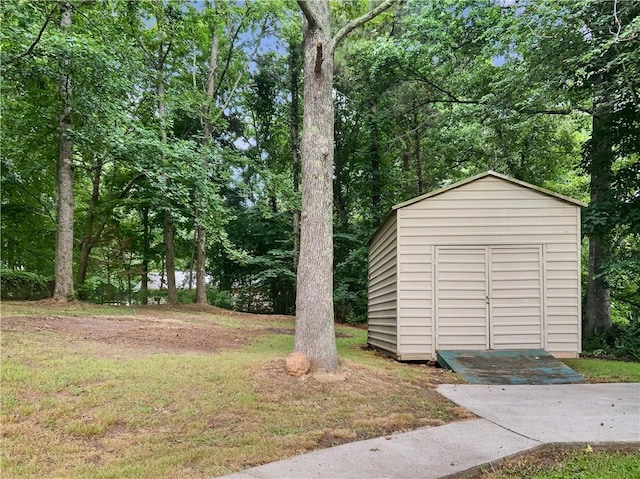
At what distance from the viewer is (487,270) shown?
697cm

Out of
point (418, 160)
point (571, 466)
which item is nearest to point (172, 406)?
point (571, 466)

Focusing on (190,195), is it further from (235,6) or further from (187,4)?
(235,6)

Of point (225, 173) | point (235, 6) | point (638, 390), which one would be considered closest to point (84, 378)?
point (638, 390)

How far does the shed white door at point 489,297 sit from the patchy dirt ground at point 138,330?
3687 millimetres

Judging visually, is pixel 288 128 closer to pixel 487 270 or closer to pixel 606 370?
pixel 487 270

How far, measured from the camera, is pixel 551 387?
526cm

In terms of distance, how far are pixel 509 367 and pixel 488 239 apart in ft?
6.68

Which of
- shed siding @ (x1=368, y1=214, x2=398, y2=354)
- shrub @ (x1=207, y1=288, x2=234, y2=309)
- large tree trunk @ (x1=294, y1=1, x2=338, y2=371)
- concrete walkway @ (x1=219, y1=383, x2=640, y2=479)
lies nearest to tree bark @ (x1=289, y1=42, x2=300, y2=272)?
shrub @ (x1=207, y1=288, x2=234, y2=309)

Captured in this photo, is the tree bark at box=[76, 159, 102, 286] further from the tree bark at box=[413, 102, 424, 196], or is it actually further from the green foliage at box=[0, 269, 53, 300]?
the tree bark at box=[413, 102, 424, 196]

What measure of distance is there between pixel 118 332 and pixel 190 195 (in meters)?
6.06

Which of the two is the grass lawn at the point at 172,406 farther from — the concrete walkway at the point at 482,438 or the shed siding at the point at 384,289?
the shed siding at the point at 384,289

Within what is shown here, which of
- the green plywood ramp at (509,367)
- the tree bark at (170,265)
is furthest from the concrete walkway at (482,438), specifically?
the tree bark at (170,265)

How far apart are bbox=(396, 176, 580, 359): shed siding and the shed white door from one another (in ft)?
0.30

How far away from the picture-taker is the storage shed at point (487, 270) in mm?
6828
